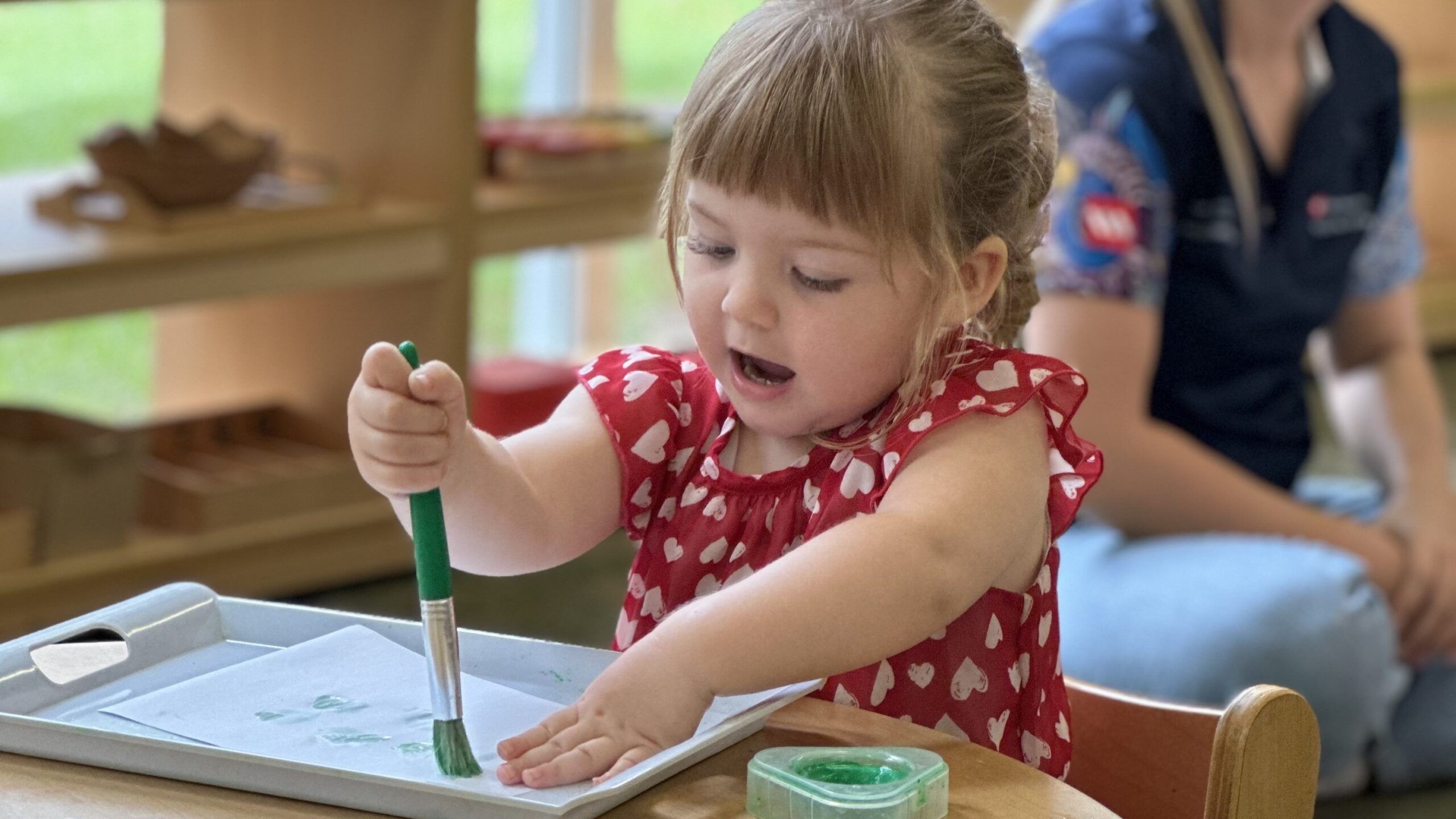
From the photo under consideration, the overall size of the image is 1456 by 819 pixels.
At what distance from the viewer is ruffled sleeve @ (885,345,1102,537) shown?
818mm

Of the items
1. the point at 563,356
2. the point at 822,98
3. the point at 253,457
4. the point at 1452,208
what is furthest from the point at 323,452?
the point at 1452,208

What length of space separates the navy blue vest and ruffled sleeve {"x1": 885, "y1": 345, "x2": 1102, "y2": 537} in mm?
782

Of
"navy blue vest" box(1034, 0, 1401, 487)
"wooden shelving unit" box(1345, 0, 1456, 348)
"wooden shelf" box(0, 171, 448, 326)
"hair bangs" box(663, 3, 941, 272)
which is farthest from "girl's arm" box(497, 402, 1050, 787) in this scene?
"wooden shelving unit" box(1345, 0, 1456, 348)

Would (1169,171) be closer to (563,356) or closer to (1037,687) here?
(1037,687)

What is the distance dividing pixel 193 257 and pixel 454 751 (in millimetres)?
1418

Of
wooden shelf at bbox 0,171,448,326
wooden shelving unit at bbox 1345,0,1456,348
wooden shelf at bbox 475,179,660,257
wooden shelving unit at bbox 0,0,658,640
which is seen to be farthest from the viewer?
wooden shelving unit at bbox 1345,0,1456,348

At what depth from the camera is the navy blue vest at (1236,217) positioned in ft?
5.18

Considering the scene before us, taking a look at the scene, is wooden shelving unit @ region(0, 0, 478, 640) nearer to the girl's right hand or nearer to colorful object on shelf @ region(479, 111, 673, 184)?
colorful object on shelf @ region(479, 111, 673, 184)

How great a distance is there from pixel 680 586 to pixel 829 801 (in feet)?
1.02

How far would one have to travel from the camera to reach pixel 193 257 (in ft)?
6.46

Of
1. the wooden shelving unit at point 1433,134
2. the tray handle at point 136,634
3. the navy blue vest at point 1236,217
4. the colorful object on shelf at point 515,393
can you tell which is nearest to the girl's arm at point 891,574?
the tray handle at point 136,634

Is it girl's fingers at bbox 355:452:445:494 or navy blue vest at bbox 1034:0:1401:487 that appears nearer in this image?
girl's fingers at bbox 355:452:445:494

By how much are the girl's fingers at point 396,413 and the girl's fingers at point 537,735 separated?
0.12 metres

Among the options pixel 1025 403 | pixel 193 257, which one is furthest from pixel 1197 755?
pixel 193 257
